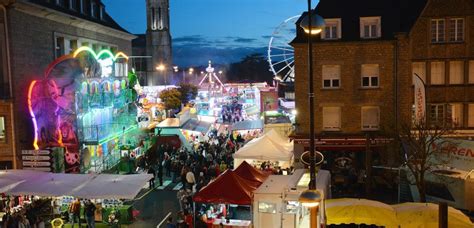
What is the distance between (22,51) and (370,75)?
18.7 meters

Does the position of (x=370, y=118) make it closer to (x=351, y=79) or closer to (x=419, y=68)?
(x=351, y=79)

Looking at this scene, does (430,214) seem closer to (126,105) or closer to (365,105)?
(365,105)

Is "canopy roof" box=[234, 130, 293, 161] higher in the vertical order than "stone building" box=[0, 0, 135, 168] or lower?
lower

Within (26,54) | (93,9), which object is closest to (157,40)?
(93,9)

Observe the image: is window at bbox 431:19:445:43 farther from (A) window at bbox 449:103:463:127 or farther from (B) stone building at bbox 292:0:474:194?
(A) window at bbox 449:103:463:127

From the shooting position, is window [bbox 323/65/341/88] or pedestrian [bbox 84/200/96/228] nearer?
pedestrian [bbox 84/200/96/228]

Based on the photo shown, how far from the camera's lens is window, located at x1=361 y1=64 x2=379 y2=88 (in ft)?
97.5

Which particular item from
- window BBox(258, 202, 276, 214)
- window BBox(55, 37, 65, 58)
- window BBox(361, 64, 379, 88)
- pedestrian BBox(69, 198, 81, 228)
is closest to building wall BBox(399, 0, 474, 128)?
window BBox(361, 64, 379, 88)

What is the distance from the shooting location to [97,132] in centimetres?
2912

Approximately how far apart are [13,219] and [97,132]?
36.1ft

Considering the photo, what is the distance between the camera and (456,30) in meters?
28.7

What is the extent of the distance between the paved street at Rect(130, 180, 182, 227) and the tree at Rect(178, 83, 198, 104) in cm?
4078

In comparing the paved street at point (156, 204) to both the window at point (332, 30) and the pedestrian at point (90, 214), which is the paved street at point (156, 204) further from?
the window at point (332, 30)

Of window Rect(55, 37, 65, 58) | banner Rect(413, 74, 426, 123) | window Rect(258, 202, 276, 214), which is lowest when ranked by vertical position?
window Rect(258, 202, 276, 214)
